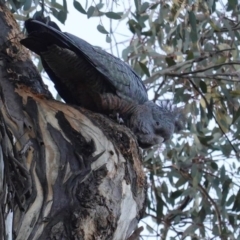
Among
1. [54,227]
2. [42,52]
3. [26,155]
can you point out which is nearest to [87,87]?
[42,52]

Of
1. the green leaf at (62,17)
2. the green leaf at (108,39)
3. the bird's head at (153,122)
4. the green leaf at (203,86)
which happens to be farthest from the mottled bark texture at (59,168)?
the green leaf at (203,86)

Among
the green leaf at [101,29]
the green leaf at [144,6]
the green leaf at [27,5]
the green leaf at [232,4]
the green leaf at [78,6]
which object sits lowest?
the green leaf at [27,5]

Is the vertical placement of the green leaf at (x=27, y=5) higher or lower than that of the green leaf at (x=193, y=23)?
lower

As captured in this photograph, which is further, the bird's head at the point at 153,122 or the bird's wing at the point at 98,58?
the bird's head at the point at 153,122

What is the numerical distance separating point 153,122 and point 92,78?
43 centimetres

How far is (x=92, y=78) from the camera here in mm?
2482

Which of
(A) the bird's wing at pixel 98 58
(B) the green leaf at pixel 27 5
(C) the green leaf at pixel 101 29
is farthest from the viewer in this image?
(C) the green leaf at pixel 101 29

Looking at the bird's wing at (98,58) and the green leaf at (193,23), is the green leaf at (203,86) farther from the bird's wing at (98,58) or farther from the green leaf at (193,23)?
the bird's wing at (98,58)

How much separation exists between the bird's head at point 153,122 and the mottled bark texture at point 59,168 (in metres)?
0.51

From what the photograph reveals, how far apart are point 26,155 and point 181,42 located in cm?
190

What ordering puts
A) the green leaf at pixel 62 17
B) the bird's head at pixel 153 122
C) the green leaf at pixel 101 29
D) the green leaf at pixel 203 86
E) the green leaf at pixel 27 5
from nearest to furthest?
the bird's head at pixel 153 122
the green leaf at pixel 27 5
the green leaf at pixel 62 17
the green leaf at pixel 101 29
the green leaf at pixel 203 86

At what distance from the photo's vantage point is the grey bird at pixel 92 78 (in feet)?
7.36

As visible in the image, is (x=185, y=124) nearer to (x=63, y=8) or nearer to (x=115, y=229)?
(x=63, y=8)

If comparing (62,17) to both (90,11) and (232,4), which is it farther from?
(232,4)
